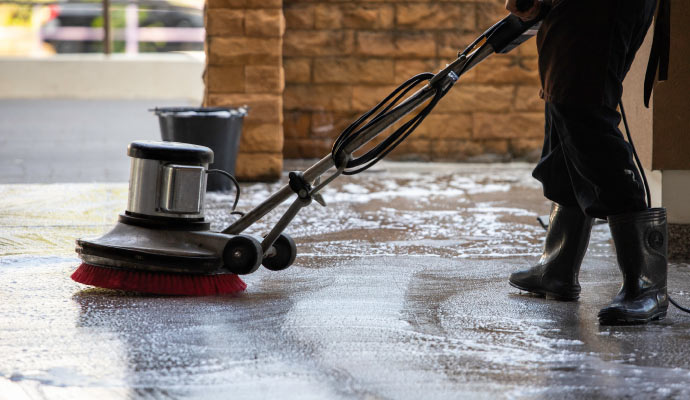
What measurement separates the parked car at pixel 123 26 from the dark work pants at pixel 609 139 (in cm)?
1209

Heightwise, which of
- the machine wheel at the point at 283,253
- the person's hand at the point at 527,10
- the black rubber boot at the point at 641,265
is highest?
the person's hand at the point at 527,10

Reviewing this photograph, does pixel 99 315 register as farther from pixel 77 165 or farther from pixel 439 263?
pixel 77 165

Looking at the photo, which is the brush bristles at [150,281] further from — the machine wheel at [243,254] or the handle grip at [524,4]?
the handle grip at [524,4]

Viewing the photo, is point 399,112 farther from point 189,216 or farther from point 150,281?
point 150,281

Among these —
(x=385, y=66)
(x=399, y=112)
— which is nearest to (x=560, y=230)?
(x=399, y=112)

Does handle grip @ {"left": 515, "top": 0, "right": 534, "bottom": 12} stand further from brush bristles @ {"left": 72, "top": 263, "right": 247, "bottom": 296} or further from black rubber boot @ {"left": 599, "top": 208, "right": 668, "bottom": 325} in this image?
brush bristles @ {"left": 72, "top": 263, "right": 247, "bottom": 296}

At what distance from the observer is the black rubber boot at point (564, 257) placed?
3.27m

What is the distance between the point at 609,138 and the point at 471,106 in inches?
209

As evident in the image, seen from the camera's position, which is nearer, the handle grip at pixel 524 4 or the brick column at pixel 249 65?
the handle grip at pixel 524 4

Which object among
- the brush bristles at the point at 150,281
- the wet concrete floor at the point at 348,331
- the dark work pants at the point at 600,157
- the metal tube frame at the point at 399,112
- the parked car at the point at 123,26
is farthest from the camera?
the parked car at the point at 123,26

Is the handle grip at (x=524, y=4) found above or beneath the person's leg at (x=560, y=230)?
above

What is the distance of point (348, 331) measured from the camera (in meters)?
Result: 2.80

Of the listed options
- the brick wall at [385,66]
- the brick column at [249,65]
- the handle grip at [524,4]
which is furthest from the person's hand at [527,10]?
the brick wall at [385,66]

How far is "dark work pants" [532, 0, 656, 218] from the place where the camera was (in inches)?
113
